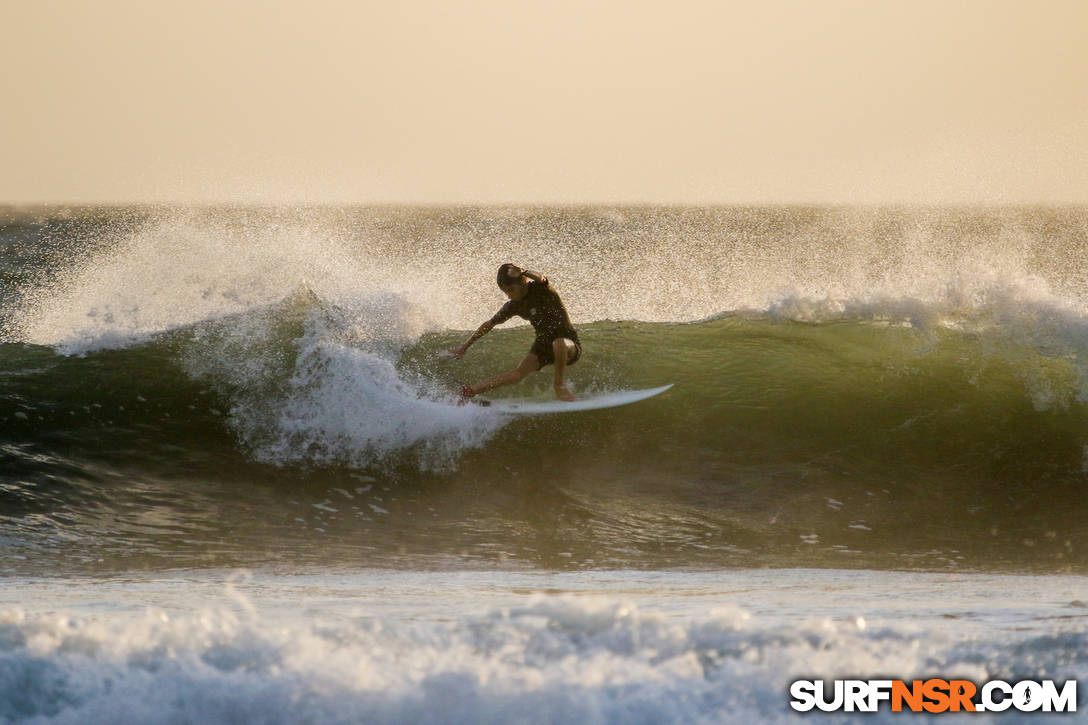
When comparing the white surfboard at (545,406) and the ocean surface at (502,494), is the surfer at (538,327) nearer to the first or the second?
the white surfboard at (545,406)

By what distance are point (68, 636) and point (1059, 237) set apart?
6009 centimetres

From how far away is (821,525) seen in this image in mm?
7539

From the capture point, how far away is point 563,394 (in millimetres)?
8844

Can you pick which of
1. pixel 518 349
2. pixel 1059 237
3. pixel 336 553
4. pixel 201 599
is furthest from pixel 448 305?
pixel 1059 237

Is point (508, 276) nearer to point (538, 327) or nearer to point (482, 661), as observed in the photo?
point (538, 327)

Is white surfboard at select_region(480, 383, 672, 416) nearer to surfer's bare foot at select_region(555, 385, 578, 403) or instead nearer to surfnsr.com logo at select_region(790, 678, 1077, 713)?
surfer's bare foot at select_region(555, 385, 578, 403)

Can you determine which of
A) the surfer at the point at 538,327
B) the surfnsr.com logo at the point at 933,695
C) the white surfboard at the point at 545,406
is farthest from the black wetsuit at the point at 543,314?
the surfnsr.com logo at the point at 933,695

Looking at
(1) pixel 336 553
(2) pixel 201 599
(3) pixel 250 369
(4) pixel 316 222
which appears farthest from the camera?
(4) pixel 316 222

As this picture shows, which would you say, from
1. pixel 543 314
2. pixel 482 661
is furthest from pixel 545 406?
pixel 482 661

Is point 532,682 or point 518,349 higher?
point 518,349

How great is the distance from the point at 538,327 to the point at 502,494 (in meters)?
1.45

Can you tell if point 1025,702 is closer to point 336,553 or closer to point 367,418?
point 336,553

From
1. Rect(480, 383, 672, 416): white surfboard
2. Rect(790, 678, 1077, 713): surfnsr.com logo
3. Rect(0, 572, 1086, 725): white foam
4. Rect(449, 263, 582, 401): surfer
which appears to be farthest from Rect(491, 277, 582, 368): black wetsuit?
Rect(790, 678, 1077, 713): surfnsr.com logo

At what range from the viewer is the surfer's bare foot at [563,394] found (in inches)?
345
